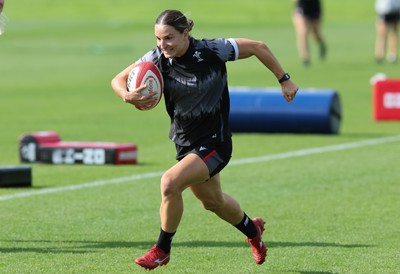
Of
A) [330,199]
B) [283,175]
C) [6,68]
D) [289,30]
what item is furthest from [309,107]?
[289,30]

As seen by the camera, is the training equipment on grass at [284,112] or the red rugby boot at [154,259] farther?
→ the training equipment on grass at [284,112]

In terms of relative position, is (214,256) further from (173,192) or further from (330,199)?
(330,199)

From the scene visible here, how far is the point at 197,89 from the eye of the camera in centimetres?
839

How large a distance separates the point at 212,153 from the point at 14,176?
4.42m

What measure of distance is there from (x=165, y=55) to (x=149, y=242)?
184 cm

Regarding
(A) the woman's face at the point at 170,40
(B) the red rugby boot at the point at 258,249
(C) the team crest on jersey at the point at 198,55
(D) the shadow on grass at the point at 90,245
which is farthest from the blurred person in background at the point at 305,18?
(A) the woman's face at the point at 170,40

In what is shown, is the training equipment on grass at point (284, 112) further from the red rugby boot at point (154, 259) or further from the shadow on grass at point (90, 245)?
the red rugby boot at point (154, 259)

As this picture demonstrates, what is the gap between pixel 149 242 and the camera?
373 inches

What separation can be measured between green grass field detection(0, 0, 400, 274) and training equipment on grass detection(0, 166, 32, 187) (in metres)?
0.13

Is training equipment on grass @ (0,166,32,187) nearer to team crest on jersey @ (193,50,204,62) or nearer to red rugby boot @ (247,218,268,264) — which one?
red rugby boot @ (247,218,268,264)

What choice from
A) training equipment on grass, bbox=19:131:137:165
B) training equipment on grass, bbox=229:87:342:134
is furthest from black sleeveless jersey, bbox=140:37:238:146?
training equipment on grass, bbox=229:87:342:134

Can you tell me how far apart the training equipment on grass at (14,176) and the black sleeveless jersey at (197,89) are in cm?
412

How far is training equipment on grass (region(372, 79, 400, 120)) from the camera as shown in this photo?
18938mm

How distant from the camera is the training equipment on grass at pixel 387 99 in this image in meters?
18.9
